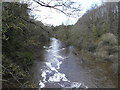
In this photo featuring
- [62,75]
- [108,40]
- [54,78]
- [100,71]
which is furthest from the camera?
[108,40]

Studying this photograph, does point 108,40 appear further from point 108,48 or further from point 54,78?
point 54,78

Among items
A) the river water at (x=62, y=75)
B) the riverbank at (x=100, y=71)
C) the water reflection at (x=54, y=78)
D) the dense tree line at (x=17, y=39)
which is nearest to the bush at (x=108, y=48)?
the riverbank at (x=100, y=71)

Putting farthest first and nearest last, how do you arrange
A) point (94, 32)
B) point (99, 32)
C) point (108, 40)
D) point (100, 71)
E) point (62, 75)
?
point (94, 32) → point (99, 32) → point (108, 40) → point (100, 71) → point (62, 75)

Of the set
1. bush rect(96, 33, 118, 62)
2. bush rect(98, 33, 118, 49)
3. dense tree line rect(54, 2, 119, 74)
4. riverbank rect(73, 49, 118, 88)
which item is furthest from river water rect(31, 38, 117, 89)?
bush rect(98, 33, 118, 49)

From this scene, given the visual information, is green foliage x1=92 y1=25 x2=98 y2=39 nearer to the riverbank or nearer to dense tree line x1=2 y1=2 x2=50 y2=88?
the riverbank

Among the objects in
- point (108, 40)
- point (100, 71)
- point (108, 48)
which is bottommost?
point (100, 71)

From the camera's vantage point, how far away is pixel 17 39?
5309mm

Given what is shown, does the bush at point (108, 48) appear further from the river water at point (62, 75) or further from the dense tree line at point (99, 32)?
the river water at point (62, 75)

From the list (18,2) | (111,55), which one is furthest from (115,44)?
(18,2)

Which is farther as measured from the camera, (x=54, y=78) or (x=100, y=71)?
(x=100, y=71)

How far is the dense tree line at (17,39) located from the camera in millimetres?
1788

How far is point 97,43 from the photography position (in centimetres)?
1299

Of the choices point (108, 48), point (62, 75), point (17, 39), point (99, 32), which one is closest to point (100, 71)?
point (62, 75)

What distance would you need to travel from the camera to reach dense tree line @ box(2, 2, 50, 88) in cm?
179
